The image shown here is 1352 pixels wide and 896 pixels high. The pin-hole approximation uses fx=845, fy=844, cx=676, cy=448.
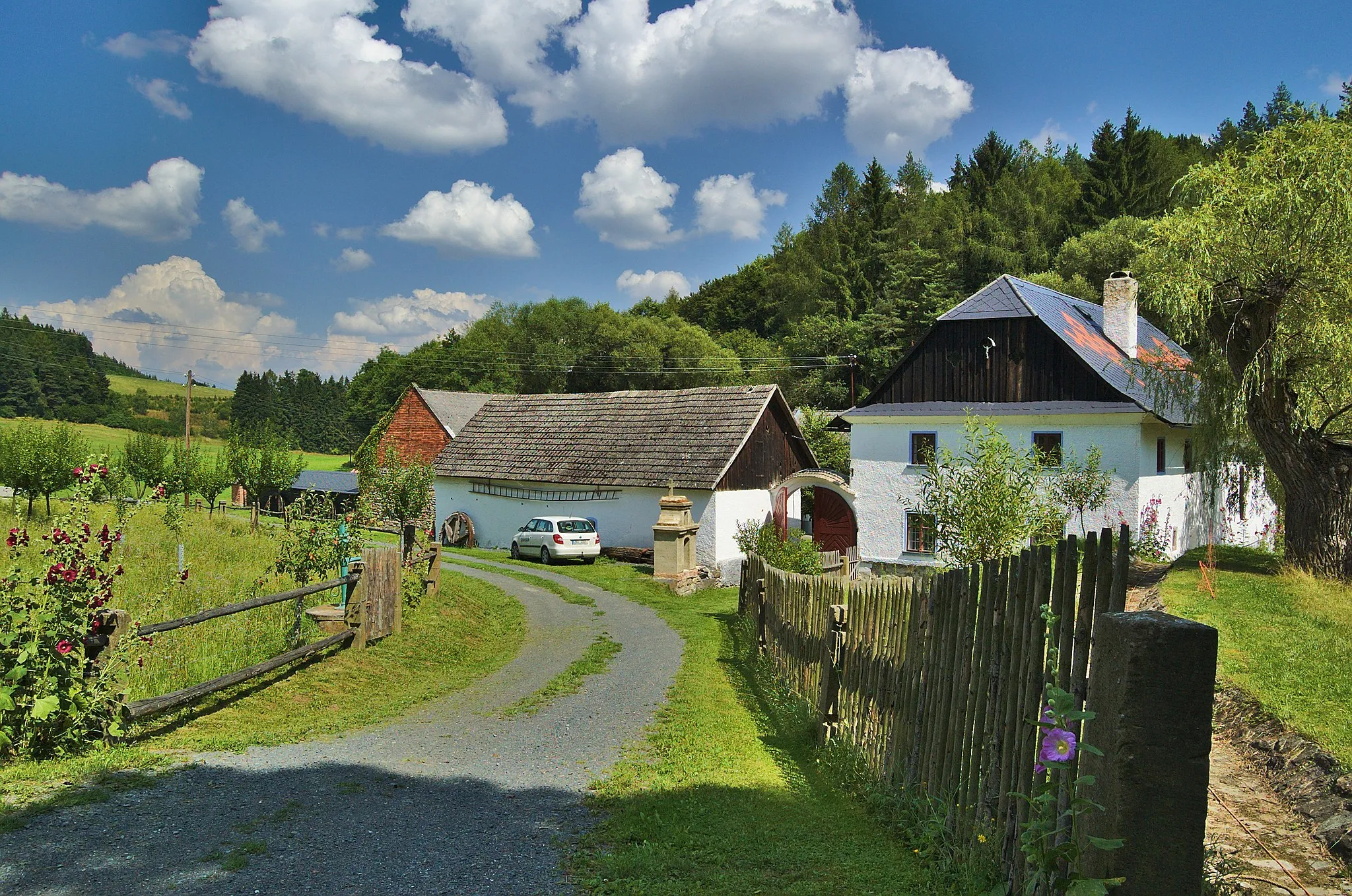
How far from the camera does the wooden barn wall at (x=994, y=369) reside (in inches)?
960

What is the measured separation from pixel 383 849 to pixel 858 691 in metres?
4.08

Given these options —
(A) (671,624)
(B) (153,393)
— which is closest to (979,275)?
(A) (671,624)

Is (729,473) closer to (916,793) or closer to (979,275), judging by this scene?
(916,793)

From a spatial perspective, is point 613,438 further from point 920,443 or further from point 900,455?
point 920,443

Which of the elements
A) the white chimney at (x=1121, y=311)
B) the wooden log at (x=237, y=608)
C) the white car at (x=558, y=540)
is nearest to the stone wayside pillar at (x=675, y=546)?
the white car at (x=558, y=540)

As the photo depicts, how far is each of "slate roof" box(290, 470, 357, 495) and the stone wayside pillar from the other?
3064 centimetres

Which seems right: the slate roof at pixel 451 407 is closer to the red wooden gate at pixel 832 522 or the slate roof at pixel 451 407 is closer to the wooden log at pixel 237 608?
the red wooden gate at pixel 832 522

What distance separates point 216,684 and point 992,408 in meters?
22.8

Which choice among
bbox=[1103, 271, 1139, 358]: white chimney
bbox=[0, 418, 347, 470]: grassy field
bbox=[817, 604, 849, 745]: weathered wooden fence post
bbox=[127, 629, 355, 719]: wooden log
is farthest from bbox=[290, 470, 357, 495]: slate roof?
bbox=[817, 604, 849, 745]: weathered wooden fence post

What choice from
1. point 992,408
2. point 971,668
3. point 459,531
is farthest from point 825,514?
point 971,668

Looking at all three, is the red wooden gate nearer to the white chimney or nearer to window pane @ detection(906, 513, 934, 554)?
window pane @ detection(906, 513, 934, 554)

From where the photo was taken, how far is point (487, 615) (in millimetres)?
15898

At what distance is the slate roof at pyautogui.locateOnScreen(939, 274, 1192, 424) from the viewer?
24031 millimetres

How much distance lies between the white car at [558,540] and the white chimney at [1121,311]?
60.3ft
